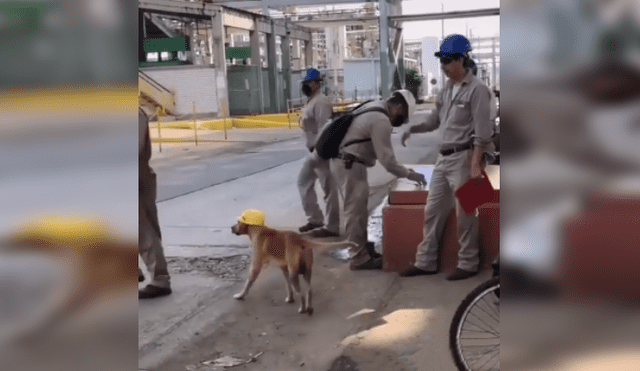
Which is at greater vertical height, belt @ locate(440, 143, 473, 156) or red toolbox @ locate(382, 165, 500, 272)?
belt @ locate(440, 143, 473, 156)

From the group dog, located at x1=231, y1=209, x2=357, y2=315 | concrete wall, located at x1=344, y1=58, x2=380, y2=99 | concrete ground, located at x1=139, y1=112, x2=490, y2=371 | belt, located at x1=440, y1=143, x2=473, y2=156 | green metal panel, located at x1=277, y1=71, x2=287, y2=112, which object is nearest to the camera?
concrete ground, located at x1=139, y1=112, x2=490, y2=371

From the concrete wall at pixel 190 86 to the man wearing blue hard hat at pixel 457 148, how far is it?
2561 centimetres

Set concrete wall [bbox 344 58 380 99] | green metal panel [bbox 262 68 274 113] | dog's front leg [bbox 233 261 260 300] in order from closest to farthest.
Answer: dog's front leg [bbox 233 261 260 300]
green metal panel [bbox 262 68 274 113]
concrete wall [bbox 344 58 380 99]

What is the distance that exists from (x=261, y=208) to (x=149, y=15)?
22960mm

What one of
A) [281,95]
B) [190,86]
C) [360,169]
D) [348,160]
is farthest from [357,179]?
[281,95]

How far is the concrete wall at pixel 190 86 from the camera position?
30.9 m

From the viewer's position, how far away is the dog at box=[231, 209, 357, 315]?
5203mm

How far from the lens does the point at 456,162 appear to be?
561 cm

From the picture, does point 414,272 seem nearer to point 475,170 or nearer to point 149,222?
point 475,170

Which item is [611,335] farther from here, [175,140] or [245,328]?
[175,140]

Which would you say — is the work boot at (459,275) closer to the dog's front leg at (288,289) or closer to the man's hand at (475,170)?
the man's hand at (475,170)

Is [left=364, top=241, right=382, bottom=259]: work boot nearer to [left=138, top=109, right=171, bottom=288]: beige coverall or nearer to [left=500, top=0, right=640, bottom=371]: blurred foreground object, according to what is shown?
[left=138, top=109, right=171, bottom=288]: beige coverall

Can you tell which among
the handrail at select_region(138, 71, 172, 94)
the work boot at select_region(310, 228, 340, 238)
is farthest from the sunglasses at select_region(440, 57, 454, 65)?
the handrail at select_region(138, 71, 172, 94)

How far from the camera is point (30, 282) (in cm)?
161
